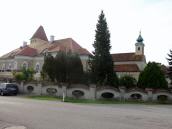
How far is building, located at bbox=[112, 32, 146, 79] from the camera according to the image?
2781 inches

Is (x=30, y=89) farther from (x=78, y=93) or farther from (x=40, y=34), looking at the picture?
(x=40, y=34)

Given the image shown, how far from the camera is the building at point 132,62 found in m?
70.6

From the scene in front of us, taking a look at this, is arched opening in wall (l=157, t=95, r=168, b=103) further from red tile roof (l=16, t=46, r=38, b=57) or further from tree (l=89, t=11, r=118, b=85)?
red tile roof (l=16, t=46, r=38, b=57)

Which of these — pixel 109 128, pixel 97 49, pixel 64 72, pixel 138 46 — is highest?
pixel 138 46

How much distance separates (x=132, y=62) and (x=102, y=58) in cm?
3155

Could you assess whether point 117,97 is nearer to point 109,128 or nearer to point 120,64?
point 109,128

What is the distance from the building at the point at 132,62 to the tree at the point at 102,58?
967 inches

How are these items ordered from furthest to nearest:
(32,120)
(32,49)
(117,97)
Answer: (32,49) → (117,97) → (32,120)

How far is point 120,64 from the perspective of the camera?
7619cm

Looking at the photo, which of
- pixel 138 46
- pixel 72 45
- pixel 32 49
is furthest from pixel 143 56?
pixel 32 49

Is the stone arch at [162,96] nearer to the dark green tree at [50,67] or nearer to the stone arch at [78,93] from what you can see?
the stone arch at [78,93]

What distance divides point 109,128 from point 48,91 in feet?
89.8

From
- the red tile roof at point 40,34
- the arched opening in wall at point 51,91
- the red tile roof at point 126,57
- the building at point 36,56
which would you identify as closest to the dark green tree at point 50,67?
the arched opening in wall at point 51,91

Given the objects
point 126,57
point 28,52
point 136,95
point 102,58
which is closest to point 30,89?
point 102,58
